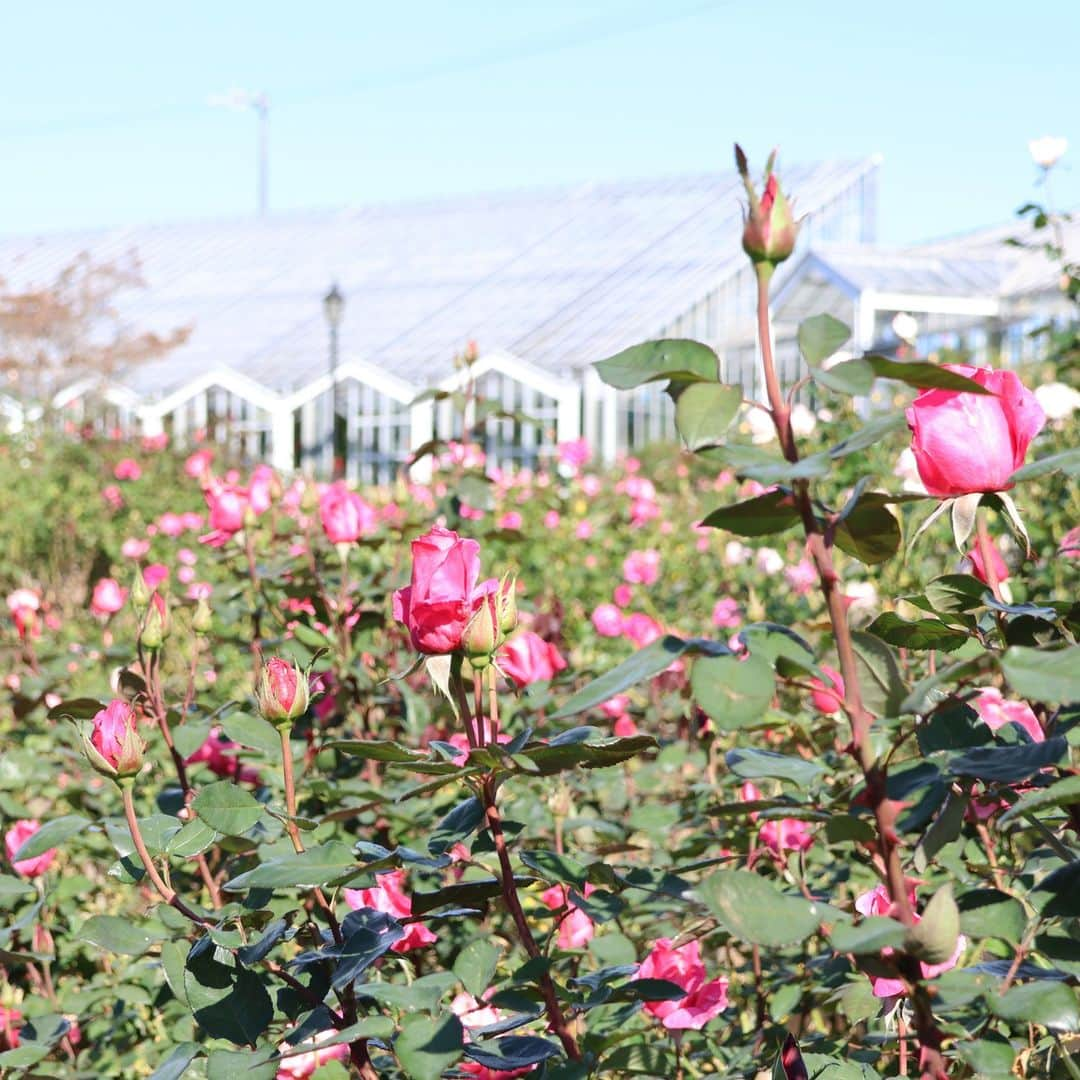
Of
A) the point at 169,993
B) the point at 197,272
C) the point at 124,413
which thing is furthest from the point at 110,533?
the point at 197,272

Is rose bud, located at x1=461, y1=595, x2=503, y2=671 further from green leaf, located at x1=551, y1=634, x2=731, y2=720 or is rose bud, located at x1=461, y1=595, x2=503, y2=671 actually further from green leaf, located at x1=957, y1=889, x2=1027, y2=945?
green leaf, located at x1=957, y1=889, x2=1027, y2=945

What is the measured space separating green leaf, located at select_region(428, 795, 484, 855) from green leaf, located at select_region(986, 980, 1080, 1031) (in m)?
0.35

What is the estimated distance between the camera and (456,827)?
888mm

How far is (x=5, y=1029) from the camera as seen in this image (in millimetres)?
1490

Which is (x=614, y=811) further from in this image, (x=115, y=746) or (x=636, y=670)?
(x=636, y=670)

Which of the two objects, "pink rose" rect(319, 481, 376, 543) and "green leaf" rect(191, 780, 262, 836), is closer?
"green leaf" rect(191, 780, 262, 836)

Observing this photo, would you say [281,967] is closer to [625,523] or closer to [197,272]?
[625,523]

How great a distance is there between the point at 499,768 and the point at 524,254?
63.7 feet

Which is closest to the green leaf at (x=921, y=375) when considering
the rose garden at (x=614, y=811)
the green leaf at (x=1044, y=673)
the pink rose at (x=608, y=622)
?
the rose garden at (x=614, y=811)

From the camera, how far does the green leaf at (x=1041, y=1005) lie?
24.9 inches

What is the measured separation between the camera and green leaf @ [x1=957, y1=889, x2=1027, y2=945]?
72cm

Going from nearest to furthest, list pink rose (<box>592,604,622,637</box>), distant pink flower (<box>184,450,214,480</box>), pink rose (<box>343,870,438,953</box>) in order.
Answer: pink rose (<box>343,870,438,953</box>), distant pink flower (<box>184,450,214,480</box>), pink rose (<box>592,604,622,637</box>)

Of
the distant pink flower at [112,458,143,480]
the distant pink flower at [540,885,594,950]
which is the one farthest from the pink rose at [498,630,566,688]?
the distant pink flower at [112,458,143,480]

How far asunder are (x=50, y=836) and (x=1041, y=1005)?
677mm
